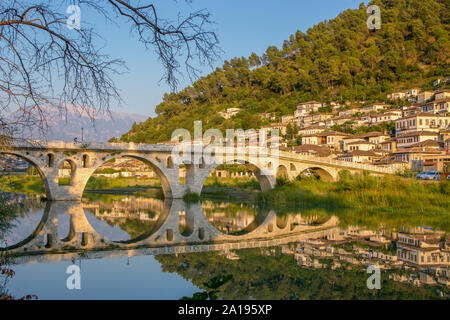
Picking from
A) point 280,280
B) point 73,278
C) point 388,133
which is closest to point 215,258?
point 280,280

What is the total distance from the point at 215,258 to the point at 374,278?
4.43 m

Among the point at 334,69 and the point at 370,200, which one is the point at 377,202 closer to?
the point at 370,200

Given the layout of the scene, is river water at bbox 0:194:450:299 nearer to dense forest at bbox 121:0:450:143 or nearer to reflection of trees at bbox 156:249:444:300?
reflection of trees at bbox 156:249:444:300

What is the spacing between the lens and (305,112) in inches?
3012

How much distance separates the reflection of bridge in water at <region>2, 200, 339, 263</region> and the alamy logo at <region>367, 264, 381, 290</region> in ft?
15.3

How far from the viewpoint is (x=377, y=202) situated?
2380 centimetres

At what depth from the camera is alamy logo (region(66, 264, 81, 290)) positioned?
8802 millimetres

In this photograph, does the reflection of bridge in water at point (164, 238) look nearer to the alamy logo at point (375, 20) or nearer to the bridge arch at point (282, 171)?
the bridge arch at point (282, 171)

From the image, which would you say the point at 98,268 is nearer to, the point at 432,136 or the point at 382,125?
the point at 432,136

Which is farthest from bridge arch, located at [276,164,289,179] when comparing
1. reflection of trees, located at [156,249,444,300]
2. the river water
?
reflection of trees, located at [156,249,444,300]

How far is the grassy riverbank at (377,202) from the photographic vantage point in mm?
20041

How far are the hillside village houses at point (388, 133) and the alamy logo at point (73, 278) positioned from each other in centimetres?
3203

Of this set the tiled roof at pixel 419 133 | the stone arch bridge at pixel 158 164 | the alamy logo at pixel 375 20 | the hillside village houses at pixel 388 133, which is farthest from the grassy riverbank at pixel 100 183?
the alamy logo at pixel 375 20
